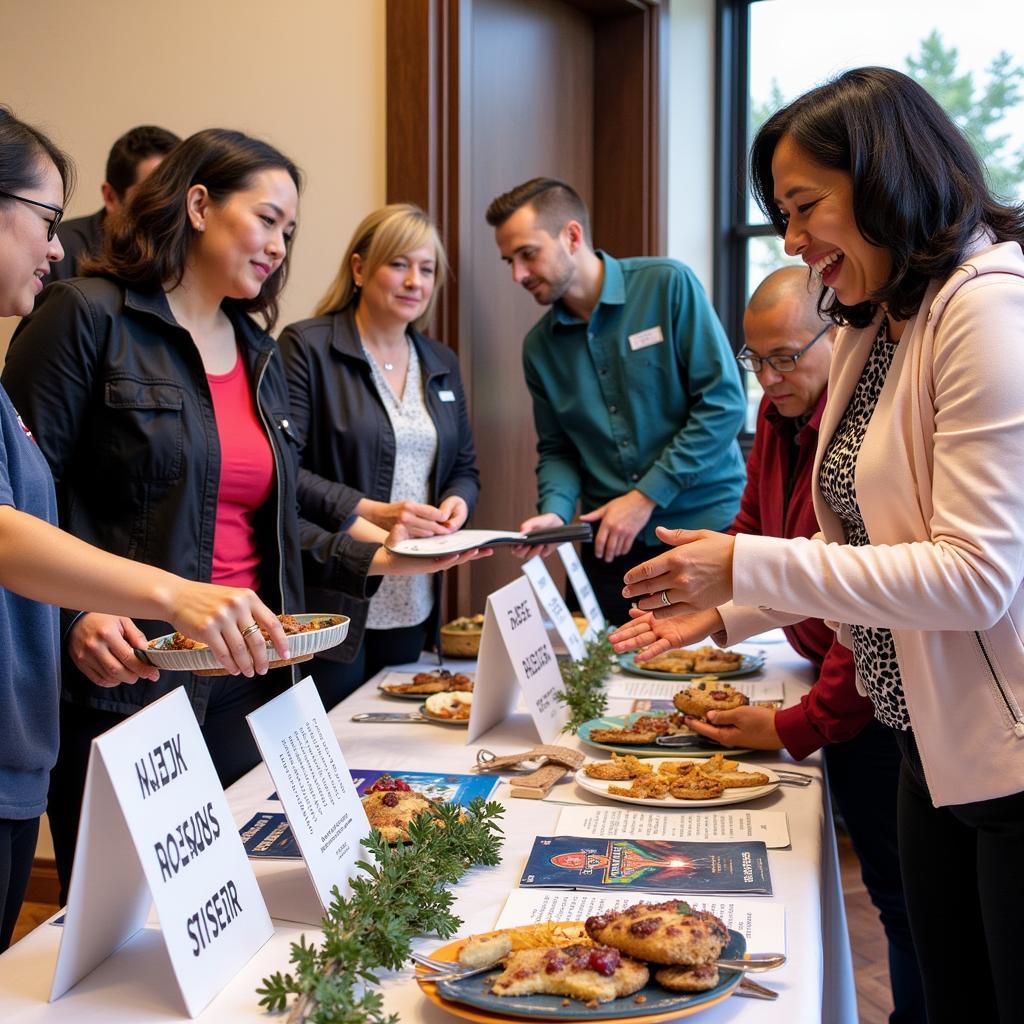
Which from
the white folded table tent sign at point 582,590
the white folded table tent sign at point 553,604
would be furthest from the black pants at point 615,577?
the white folded table tent sign at point 553,604

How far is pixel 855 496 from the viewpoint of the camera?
144 centimetres

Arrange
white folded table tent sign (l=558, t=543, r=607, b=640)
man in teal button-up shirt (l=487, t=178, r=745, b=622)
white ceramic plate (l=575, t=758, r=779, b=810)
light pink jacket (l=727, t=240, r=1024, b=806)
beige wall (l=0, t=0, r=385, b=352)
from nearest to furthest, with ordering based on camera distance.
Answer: light pink jacket (l=727, t=240, r=1024, b=806)
white ceramic plate (l=575, t=758, r=779, b=810)
white folded table tent sign (l=558, t=543, r=607, b=640)
man in teal button-up shirt (l=487, t=178, r=745, b=622)
beige wall (l=0, t=0, r=385, b=352)

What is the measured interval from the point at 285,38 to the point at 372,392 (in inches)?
48.2

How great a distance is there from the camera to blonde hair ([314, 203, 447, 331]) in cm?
294

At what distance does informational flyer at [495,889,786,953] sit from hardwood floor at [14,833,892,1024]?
5.57 ft

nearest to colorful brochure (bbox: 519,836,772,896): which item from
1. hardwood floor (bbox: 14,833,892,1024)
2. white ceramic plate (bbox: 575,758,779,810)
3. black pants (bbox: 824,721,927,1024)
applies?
white ceramic plate (bbox: 575,758,779,810)

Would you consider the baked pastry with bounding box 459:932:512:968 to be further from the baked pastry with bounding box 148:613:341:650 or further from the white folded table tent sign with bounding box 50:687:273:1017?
the baked pastry with bounding box 148:613:341:650

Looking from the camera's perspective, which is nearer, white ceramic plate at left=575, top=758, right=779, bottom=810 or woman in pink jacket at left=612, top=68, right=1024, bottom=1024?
woman in pink jacket at left=612, top=68, right=1024, bottom=1024

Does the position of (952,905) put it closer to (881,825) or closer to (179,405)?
(881,825)

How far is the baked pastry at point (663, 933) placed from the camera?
1065 millimetres

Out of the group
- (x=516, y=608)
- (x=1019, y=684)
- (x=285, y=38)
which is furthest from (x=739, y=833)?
(x=285, y=38)

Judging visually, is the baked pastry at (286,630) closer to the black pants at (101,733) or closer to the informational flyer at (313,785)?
the informational flyer at (313,785)

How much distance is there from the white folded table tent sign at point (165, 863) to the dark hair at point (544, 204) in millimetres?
2364

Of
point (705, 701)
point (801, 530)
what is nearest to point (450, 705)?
point (705, 701)
